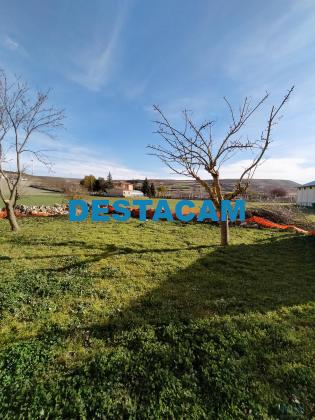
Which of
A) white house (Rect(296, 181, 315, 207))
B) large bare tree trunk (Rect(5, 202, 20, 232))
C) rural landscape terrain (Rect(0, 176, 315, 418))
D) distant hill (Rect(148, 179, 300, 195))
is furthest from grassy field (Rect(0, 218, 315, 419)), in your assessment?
distant hill (Rect(148, 179, 300, 195))

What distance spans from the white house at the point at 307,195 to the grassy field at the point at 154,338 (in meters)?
32.4

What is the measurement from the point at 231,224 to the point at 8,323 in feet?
42.3

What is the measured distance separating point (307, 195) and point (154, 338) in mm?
39721

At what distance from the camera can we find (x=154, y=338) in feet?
11.7

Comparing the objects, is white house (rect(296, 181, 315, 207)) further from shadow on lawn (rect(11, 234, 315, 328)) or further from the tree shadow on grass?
the tree shadow on grass

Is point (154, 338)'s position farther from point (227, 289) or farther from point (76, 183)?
point (76, 183)

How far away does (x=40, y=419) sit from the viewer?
2.34 m

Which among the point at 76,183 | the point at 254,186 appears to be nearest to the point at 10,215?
the point at 76,183

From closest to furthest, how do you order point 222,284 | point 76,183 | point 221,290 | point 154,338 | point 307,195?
point 154,338 → point 221,290 → point 222,284 → point 307,195 → point 76,183

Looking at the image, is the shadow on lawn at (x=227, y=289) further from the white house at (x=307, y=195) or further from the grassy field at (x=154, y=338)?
the white house at (x=307, y=195)

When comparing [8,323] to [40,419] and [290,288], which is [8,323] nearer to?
[40,419]

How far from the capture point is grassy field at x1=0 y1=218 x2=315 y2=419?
A: 2.54 meters

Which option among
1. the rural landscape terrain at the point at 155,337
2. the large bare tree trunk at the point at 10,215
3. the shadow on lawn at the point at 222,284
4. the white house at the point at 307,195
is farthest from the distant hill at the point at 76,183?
the rural landscape terrain at the point at 155,337

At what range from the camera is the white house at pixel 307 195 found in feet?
111
